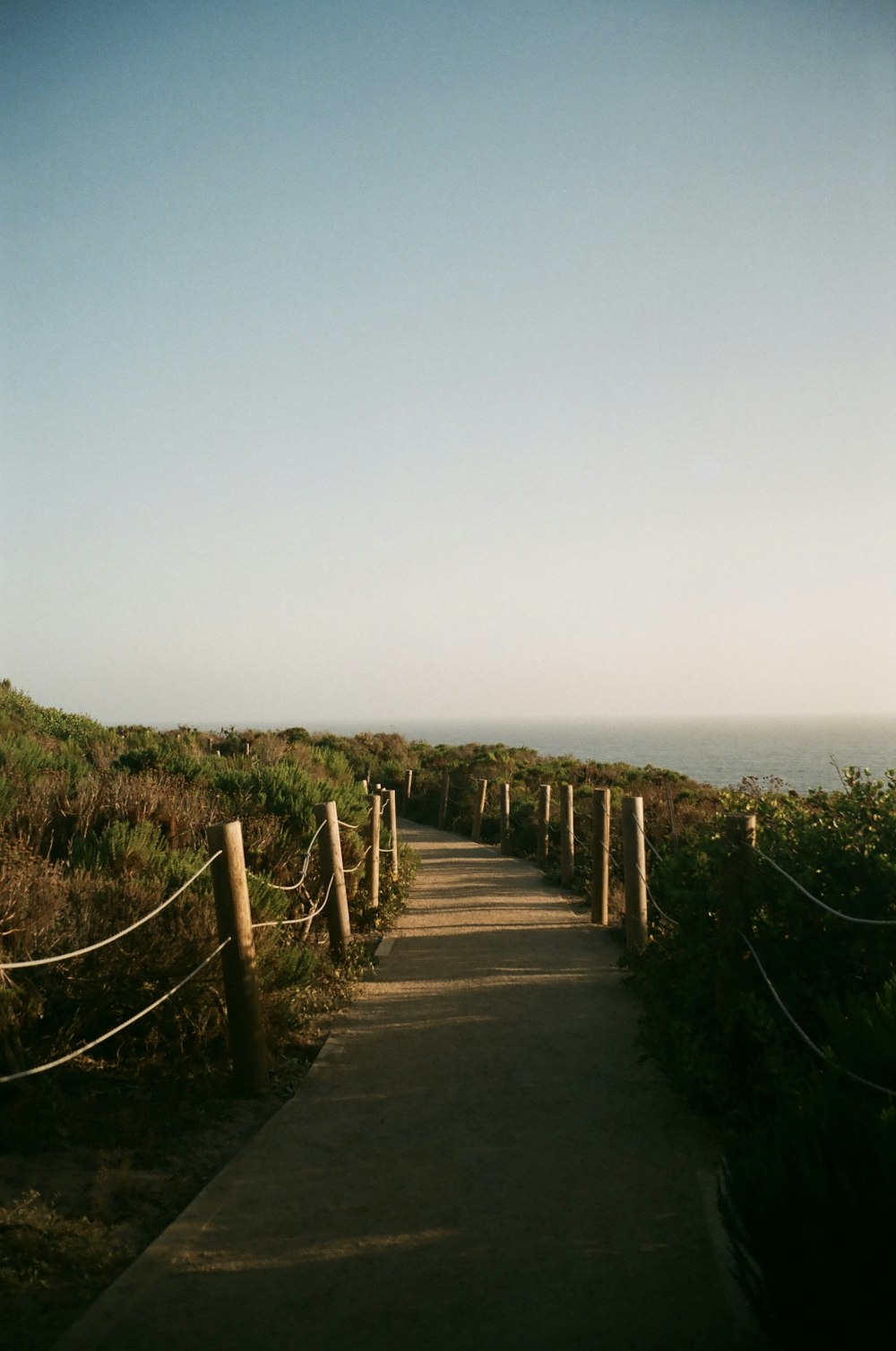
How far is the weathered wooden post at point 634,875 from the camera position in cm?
838

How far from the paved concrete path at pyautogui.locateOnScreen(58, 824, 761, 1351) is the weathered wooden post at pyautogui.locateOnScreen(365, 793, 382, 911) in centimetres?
409

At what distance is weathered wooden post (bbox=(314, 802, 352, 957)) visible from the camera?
8.52 metres

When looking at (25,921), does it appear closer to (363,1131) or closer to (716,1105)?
(363,1131)

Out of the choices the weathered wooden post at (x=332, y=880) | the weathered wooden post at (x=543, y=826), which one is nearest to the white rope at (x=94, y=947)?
the weathered wooden post at (x=332, y=880)

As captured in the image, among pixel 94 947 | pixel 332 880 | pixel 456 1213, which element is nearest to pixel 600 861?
pixel 332 880

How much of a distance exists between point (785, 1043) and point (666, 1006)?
2.93ft

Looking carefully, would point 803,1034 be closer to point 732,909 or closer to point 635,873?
point 732,909

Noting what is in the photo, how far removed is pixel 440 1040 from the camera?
6.32 meters

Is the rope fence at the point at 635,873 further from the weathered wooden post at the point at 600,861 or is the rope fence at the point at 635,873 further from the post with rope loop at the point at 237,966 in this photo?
the post with rope loop at the point at 237,966

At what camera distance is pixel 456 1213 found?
393cm

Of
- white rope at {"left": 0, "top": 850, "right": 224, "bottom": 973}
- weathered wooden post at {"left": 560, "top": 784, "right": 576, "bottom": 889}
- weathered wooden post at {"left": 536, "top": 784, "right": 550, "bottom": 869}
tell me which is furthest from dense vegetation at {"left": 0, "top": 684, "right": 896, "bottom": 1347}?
weathered wooden post at {"left": 536, "top": 784, "right": 550, "bottom": 869}

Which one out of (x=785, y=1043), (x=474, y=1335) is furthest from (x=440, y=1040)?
(x=474, y=1335)

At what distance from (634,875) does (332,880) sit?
9.39ft

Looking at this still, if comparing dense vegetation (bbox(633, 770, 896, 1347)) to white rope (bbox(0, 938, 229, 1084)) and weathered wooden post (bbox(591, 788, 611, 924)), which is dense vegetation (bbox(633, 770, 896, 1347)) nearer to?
white rope (bbox(0, 938, 229, 1084))
